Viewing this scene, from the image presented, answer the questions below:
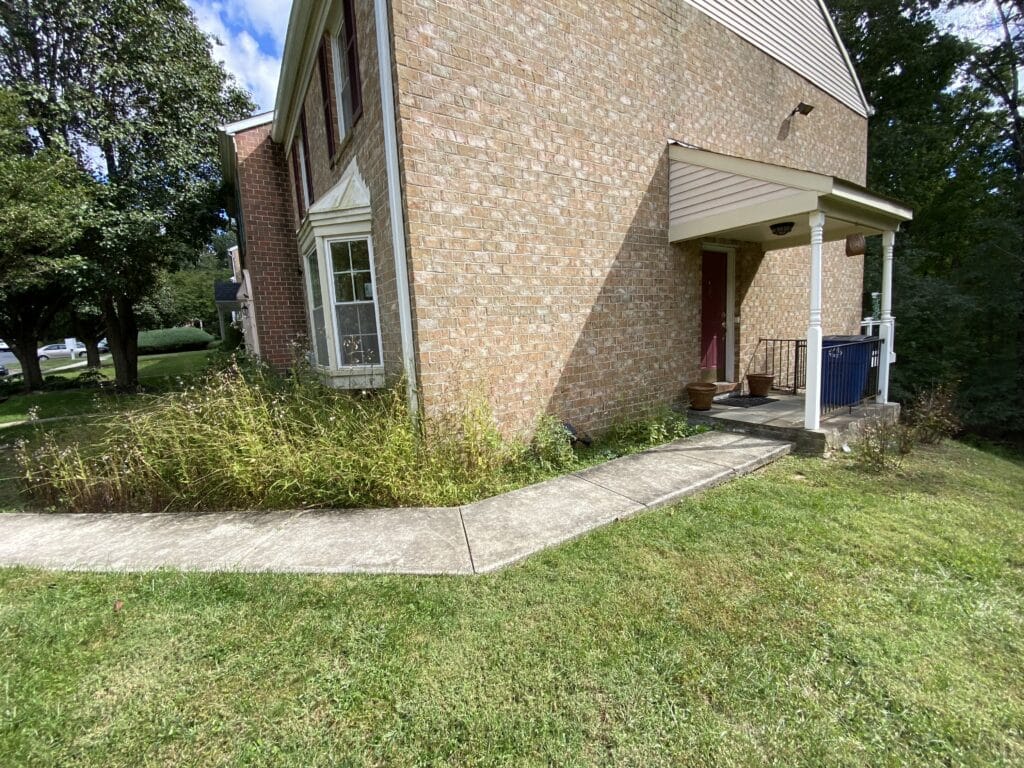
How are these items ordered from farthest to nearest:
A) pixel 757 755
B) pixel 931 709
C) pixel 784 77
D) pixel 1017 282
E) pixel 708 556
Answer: pixel 1017 282 < pixel 784 77 < pixel 708 556 < pixel 931 709 < pixel 757 755

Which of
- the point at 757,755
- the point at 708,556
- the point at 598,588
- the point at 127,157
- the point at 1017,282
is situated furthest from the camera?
the point at 1017,282

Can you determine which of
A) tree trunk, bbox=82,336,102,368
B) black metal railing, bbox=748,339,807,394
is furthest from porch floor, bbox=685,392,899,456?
tree trunk, bbox=82,336,102,368

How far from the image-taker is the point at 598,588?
9.37 ft

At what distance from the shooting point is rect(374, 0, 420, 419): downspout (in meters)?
4.52

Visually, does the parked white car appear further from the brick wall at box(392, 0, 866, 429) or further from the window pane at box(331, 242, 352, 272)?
the brick wall at box(392, 0, 866, 429)

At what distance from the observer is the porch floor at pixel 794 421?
5.50 metres

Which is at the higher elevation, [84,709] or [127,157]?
[127,157]

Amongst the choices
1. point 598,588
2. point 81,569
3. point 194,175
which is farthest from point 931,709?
point 194,175

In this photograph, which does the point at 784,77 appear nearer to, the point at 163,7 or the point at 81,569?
the point at 81,569

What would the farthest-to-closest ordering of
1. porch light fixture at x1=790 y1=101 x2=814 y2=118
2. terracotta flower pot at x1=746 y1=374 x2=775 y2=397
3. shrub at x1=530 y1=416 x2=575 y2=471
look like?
1. porch light fixture at x1=790 y1=101 x2=814 y2=118
2. terracotta flower pot at x1=746 y1=374 x2=775 y2=397
3. shrub at x1=530 y1=416 x2=575 y2=471

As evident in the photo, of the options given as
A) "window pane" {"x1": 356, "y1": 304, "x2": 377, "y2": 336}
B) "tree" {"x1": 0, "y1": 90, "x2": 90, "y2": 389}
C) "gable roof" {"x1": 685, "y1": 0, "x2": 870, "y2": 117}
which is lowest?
"window pane" {"x1": 356, "y1": 304, "x2": 377, "y2": 336}

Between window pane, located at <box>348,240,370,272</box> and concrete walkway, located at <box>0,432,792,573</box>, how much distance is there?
3.23 metres

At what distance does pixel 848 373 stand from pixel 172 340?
41750 mm

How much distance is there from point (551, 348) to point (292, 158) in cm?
782
